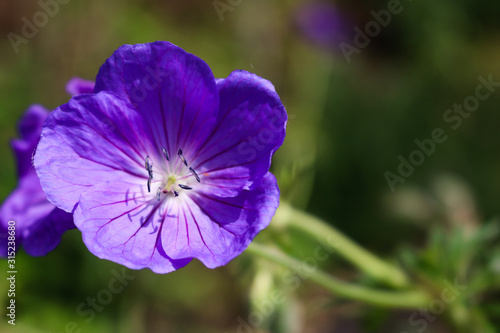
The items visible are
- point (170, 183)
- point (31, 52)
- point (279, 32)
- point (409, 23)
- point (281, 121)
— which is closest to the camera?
point (281, 121)

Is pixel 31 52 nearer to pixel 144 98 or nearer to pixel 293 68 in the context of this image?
pixel 293 68

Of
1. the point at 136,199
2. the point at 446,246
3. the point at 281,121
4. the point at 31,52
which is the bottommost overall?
the point at 31,52

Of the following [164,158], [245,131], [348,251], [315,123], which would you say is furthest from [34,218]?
[315,123]

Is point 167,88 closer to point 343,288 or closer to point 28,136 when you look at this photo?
point 28,136

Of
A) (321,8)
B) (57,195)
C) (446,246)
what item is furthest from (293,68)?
(57,195)

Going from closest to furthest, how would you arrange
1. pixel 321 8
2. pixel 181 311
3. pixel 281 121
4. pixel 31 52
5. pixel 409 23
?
1. pixel 281 121
2. pixel 181 311
3. pixel 31 52
4. pixel 409 23
5. pixel 321 8

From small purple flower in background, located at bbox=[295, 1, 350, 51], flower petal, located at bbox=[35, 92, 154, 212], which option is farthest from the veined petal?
small purple flower in background, located at bbox=[295, 1, 350, 51]

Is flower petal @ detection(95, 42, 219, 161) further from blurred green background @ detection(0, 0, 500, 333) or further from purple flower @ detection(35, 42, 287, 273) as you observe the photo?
blurred green background @ detection(0, 0, 500, 333)

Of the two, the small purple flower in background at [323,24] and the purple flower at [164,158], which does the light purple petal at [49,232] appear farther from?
the small purple flower in background at [323,24]

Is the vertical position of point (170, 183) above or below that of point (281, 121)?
below
